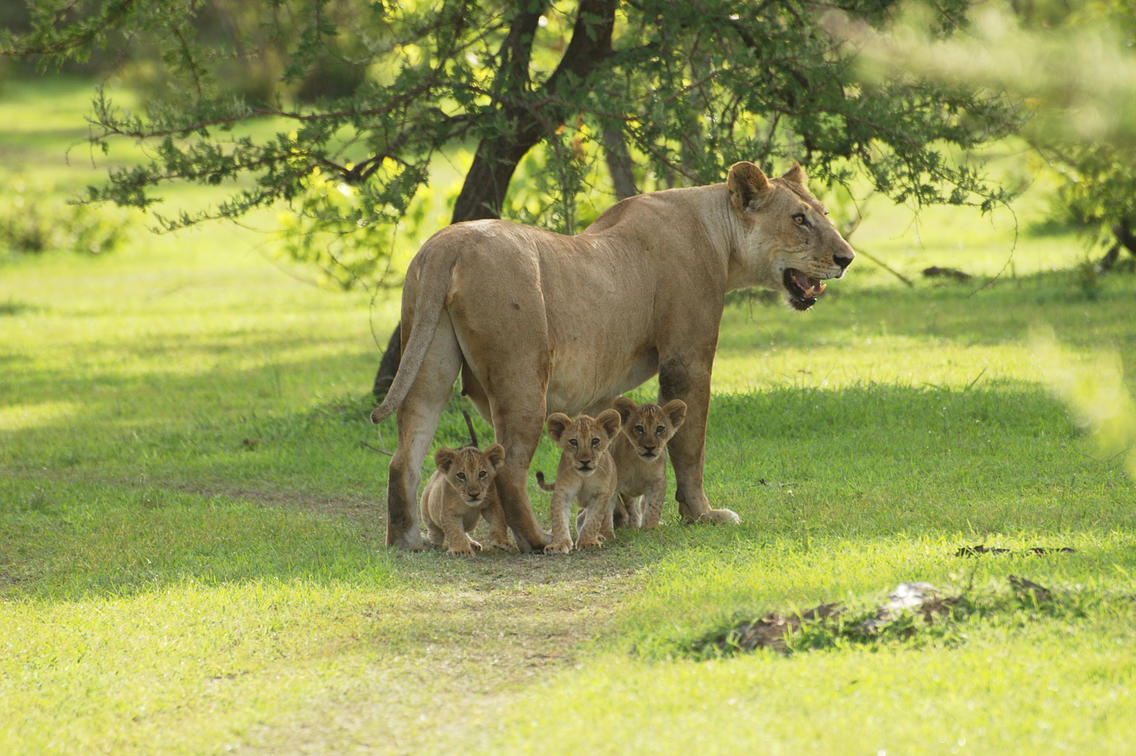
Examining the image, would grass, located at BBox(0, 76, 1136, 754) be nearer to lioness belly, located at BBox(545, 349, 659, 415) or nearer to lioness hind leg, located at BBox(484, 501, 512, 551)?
lioness hind leg, located at BBox(484, 501, 512, 551)

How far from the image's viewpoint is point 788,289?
8.34m

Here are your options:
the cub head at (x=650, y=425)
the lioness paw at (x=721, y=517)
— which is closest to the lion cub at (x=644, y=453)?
the cub head at (x=650, y=425)

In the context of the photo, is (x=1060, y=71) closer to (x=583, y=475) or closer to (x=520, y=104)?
(x=583, y=475)

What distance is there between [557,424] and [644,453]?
1.84 feet

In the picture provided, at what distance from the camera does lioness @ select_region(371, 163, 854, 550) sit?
23.0 ft

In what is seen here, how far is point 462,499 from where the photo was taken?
7.17m

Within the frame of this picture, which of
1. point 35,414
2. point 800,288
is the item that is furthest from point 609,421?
point 35,414

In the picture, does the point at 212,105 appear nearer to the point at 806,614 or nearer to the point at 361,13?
the point at 361,13

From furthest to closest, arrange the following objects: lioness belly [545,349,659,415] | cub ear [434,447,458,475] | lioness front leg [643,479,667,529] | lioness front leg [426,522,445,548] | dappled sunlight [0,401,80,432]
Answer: dappled sunlight [0,401,80,432]
lioness front leg [643,479,667,529]
lioness front leg [426,522,445,548]
lioness belly [545,349,659,415]
cub ear [434,447,458,475]

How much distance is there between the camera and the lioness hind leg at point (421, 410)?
7.18 m

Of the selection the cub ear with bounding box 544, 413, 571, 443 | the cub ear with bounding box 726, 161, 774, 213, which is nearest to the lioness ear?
the cub ear with bounding box 726, 161, 774, 213

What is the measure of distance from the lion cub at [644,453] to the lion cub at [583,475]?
25cm

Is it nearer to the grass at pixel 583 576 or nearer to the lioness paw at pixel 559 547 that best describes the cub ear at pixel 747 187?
the grass at pixel 583 576

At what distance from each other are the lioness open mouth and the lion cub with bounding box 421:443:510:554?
2329 millimetres
